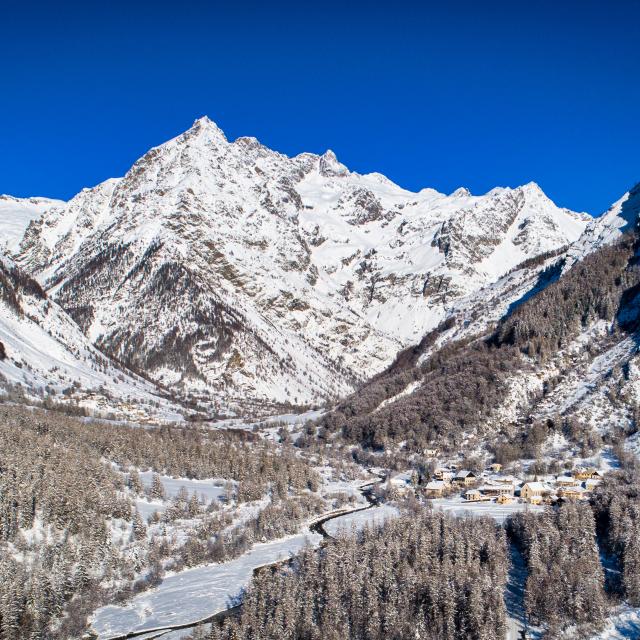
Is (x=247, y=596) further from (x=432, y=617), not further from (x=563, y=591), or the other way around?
(x=563, y=591)

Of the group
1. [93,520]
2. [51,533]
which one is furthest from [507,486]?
[51,533]

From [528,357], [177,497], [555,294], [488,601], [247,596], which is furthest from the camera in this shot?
[555,294]

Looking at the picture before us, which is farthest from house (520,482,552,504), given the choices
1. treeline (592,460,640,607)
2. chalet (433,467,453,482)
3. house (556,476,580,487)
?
chalet (433,467,453,482)

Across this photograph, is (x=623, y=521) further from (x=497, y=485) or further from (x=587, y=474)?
(x=497, y=485)

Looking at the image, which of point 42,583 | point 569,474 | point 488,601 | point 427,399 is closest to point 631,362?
point 569,474

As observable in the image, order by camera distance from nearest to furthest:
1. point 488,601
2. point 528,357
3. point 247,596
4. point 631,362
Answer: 1. point 488,601
2. point 247,596
3. point 631,362
4. point 528,357

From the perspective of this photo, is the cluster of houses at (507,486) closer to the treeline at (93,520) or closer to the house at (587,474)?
the house at (587,474)

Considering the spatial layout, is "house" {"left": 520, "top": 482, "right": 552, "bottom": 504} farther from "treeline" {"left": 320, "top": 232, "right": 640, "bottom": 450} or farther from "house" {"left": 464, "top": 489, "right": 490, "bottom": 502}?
"treeline" {"left": 320, "top": 232, "right": 640, "bottom": 450}
